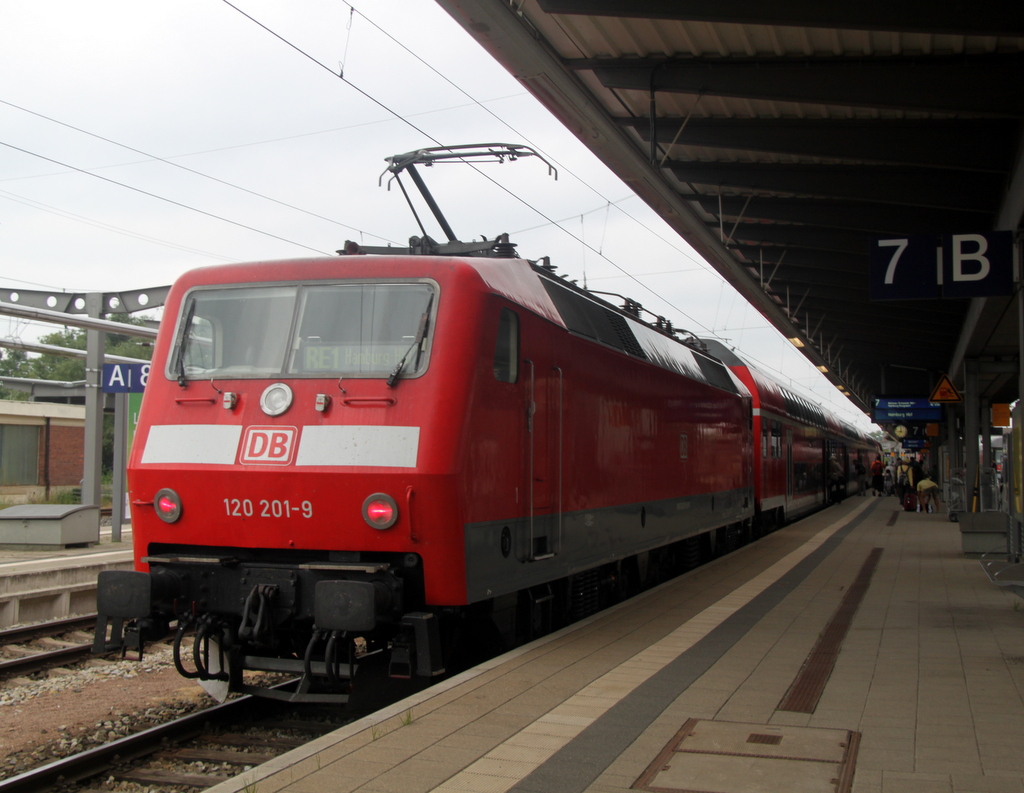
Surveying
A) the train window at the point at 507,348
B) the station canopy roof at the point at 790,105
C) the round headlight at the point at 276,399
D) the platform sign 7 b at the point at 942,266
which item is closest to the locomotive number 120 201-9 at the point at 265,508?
the round headlight at the point at 276,399

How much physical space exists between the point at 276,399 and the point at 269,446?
31cm

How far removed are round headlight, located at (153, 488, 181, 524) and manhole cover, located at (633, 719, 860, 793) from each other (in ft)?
11.6

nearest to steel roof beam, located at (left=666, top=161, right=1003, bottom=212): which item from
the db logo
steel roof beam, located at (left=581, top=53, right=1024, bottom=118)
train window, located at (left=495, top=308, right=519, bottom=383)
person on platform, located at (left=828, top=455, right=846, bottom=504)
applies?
steel roof beam, located at (left=581, top=53, right=1024, bottom=118)

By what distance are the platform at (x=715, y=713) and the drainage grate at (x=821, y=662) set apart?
0.08ft

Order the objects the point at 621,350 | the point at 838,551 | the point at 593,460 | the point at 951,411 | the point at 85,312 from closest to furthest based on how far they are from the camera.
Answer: the point at 593,460
the point at 621,350
the point at 838,551
the point at 85,312
the point at 951,411

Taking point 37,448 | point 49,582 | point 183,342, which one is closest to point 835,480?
point 37,448

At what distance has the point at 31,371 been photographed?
66000 mm

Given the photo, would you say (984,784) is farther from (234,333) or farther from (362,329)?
(234,333)

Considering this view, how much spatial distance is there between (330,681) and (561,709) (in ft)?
4.61

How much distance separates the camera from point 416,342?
6.14m

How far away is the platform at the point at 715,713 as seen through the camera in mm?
4320

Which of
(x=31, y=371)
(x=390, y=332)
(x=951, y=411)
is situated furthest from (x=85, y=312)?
(x=31, y=371)

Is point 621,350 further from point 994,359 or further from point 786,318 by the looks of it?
point 994,359

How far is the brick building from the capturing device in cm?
2845
